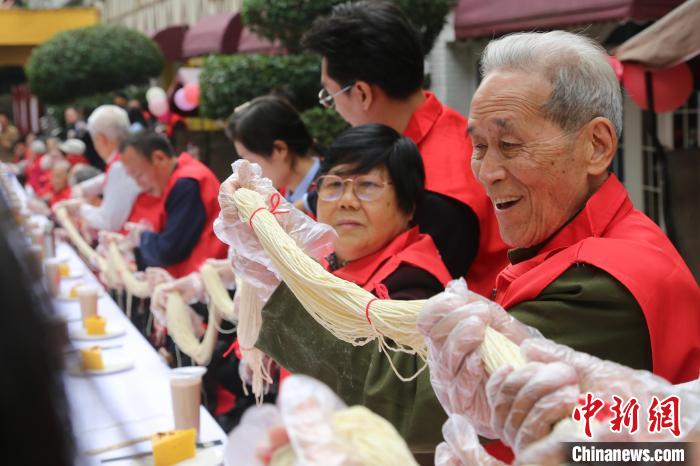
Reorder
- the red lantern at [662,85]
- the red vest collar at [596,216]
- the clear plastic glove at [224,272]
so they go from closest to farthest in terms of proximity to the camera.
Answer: the red vest collar at [596,216] → the clear plastic glove at [224,272] → the red lantern at [662,85]

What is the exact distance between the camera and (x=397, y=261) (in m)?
2.20

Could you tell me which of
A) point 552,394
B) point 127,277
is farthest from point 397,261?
point 127,277

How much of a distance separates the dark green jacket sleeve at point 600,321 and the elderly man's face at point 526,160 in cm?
22

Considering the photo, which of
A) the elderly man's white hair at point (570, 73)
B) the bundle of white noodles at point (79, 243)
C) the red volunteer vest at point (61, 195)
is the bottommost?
the red volunteer vest at point (61, 195)

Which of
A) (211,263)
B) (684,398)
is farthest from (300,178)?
(684,398)

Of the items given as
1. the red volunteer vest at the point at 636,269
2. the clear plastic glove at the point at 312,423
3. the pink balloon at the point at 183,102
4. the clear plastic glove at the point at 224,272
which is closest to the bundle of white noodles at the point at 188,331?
the clear plastic glove at the point at 224,272

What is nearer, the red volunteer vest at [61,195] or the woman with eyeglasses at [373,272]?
the woman with eyeglasses at [373,272]

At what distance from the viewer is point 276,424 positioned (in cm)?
90

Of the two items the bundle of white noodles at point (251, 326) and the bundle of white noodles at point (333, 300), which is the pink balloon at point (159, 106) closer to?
the bundle of white noodles at point (251, 326)

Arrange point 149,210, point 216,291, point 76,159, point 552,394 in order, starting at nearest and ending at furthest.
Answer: point 552,394, point 216,291, point 149,210, point 76,159

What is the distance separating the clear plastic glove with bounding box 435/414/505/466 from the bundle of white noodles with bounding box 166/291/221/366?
84.0 inches

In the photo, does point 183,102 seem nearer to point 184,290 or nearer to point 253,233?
point 184,290

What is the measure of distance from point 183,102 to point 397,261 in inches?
253

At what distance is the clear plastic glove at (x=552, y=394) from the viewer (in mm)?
974
